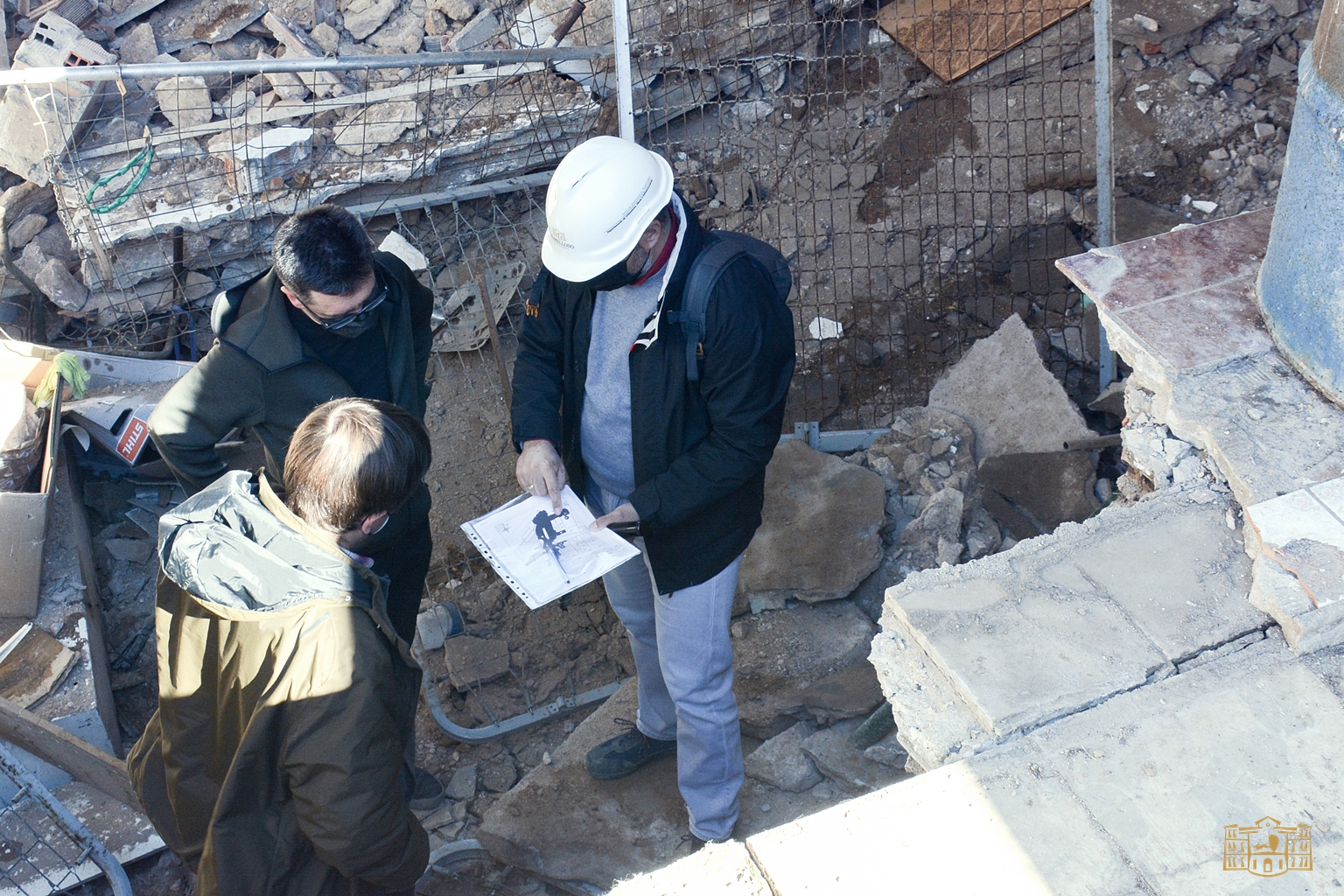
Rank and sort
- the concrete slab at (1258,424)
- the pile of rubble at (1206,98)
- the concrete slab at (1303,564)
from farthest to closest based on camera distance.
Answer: the pile of rubble at (1206,98) → the concrete slab at (1258,424) → the concrete slab at (1303,564)

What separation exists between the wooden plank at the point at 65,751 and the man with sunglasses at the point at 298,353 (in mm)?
941

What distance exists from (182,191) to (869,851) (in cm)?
540

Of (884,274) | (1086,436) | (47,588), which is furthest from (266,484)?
(884,274)

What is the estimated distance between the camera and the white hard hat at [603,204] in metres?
2.60

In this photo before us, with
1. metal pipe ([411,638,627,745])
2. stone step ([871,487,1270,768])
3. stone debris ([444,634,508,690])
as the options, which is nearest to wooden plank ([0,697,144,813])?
metal pipe ([411,638,627,745])

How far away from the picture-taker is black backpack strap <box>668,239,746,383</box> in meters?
2.67

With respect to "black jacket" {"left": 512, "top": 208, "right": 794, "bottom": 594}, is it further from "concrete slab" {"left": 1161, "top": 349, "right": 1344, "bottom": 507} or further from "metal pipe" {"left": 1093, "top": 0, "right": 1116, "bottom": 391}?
"metal pipe" {"left": 1093, "top": 0, "right": 1116, "bottom": 391}

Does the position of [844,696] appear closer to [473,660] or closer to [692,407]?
[692,407]

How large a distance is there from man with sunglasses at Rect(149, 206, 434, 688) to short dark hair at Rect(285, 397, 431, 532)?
71 cm

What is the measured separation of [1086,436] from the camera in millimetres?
4160

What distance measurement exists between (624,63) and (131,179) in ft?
10.5

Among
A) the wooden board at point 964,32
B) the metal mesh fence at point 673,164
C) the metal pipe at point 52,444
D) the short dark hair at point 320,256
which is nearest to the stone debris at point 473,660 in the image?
the metal mesh fence at point 673,164

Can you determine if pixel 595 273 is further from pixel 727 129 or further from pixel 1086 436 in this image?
pixel 727 129

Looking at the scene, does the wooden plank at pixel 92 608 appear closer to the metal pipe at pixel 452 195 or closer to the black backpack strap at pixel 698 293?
the metal pipe at pixel 452 195
